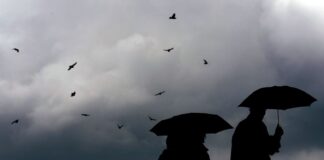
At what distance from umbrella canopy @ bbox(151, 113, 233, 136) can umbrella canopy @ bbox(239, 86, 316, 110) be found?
145 cm

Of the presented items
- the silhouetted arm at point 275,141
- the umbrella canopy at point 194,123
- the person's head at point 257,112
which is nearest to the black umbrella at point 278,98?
the person's head at point 257,112

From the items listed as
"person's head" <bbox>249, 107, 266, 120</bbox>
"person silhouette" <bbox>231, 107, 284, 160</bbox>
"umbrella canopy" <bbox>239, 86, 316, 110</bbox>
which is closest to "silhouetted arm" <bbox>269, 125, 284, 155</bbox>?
"person silhouette" <bbox>231, 107, 284, 160</bbox>

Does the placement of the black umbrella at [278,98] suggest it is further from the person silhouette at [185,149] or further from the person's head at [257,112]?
the person silhouette at [185,149]

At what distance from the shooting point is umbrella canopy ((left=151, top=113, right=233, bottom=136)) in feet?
44.5

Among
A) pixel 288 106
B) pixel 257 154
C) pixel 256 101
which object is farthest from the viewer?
pixel 288 106

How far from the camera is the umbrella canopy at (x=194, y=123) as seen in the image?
13.6 metres

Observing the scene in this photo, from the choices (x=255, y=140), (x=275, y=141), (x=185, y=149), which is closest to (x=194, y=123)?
(x=185, y=149)

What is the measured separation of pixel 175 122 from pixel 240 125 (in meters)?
2.41

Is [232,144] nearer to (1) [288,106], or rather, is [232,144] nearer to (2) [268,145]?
(2) [268,145]

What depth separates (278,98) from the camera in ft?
42.5

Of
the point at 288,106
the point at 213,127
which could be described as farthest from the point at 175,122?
the point at 288,106

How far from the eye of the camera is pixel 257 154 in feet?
38.3

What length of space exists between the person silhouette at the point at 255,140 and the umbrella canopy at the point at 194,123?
5.52 feet

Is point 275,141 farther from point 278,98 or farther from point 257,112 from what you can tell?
point 278,98
